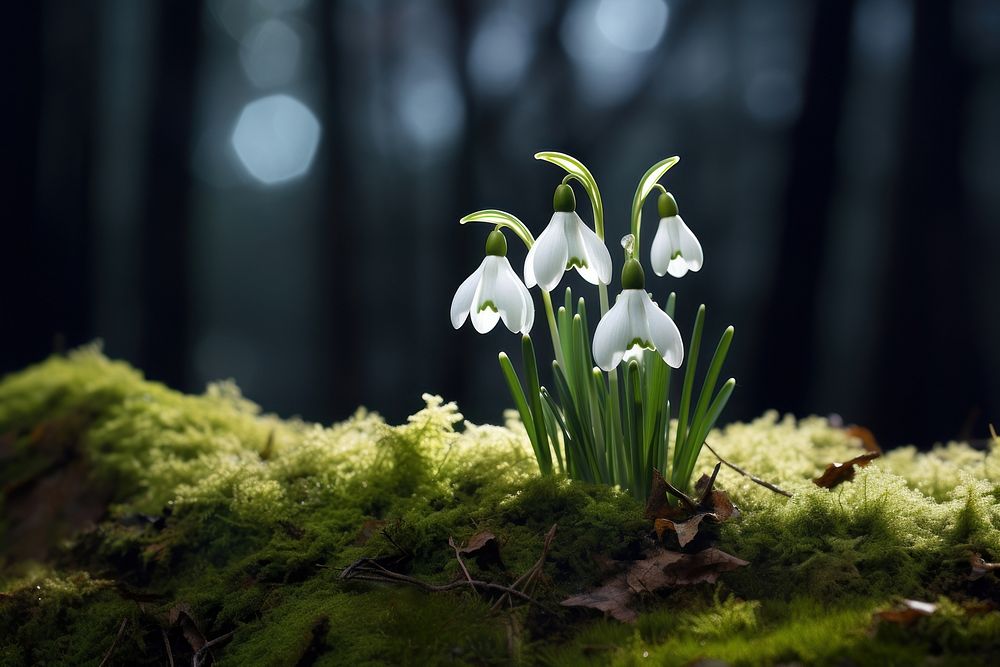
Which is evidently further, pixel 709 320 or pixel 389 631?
pixel 709 320

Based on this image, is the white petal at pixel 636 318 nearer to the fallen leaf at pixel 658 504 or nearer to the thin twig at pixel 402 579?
the fallen leaf at pixel 658 504

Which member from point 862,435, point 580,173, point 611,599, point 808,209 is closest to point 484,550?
point 611,599

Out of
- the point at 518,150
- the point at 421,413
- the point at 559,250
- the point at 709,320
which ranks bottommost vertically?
the point at 709,320

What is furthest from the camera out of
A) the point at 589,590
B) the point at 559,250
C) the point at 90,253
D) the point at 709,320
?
the point at 709,320

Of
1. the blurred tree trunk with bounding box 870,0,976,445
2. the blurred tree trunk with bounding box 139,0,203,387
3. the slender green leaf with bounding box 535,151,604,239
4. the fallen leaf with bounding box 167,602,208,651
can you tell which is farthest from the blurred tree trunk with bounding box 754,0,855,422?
the blurred tree trunk with bounding box 139,0,203,387

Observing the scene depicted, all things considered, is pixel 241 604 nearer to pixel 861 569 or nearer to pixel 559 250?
pixel 559 250

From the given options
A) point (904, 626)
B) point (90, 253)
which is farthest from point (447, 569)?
point (90, 253)

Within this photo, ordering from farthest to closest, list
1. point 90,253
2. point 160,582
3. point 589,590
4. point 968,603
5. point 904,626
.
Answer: point 90,253 < point 160,582 < point 589,590 < point 968,603 < point 904,626

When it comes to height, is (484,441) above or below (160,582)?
above
